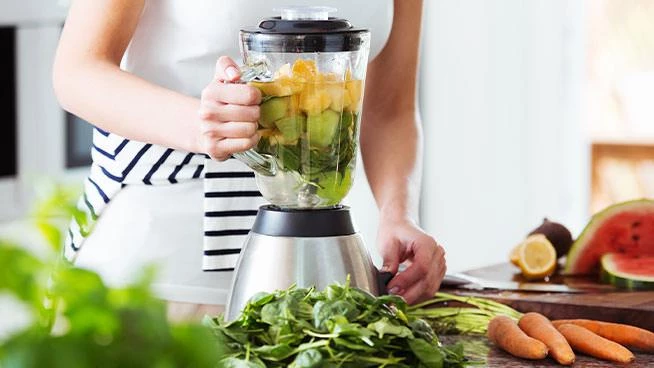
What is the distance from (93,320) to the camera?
0.95 feet

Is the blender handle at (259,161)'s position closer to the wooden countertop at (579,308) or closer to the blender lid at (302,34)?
the blender lid at (302,34)

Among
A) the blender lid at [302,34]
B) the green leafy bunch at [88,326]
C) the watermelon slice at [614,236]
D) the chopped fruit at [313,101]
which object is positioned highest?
the blender lid at [302,34]

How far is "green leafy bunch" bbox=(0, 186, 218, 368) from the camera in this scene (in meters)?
0.28

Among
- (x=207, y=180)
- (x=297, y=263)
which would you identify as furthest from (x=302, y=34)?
(x=207, y=180)

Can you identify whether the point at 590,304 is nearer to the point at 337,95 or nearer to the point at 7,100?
the point at 337,95

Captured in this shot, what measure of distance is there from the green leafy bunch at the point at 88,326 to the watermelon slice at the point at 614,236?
1.54m

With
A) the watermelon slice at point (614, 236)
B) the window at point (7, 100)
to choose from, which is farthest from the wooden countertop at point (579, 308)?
the window at point (7, 100)

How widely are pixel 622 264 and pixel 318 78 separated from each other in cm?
82

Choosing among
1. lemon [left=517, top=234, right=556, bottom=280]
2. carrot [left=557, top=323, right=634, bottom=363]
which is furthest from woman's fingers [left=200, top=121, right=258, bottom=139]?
lemon [left=517, top=234, right=556, bottom=280]

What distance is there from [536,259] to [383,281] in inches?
21.8

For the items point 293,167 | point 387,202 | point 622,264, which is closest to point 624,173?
point 622,264

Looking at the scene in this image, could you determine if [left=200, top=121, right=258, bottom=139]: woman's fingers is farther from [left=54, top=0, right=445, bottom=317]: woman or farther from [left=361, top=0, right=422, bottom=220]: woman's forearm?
[left=361, top=0, right=422, bottom=220]: woman's forearm

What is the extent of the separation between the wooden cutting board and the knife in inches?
0.8

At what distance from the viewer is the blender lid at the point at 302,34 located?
111 centimetres
